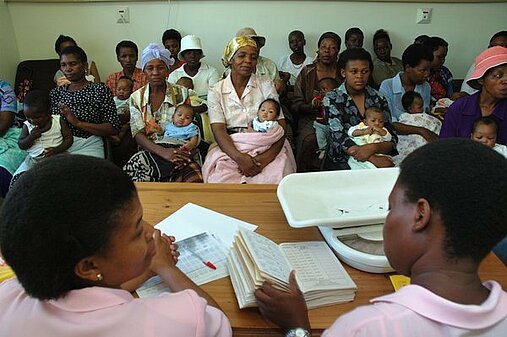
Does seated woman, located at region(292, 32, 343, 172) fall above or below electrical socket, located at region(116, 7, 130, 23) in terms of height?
below

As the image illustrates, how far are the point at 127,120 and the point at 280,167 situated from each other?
4.14ft

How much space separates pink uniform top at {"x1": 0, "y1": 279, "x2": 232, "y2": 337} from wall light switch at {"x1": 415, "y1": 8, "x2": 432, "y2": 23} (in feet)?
13.1

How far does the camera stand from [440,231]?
770 mm

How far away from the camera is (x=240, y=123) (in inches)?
101

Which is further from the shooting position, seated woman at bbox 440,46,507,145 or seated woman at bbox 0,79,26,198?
seated woman at bbox 0,79,26,198

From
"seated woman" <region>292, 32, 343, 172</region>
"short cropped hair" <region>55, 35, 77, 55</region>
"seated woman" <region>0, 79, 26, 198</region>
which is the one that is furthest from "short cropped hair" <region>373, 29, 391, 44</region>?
"seated woman" <region>0, 79, 26, 198</region>

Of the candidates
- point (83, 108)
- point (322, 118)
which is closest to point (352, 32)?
point (322, 118)

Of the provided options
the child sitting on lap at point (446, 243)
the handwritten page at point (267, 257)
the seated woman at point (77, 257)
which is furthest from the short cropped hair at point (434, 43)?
the seated woman at point (77, 257)

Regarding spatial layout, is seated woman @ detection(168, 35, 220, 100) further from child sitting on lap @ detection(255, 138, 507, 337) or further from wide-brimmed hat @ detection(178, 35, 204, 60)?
child sitting on lap @ detection(255, 138, 507, 337)

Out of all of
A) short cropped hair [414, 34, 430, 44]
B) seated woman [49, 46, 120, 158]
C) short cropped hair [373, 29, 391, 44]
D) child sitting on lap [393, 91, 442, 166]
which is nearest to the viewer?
seated woman [49, 46, 120, 158]

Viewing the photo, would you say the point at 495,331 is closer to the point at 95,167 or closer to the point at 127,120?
the point at 95,167

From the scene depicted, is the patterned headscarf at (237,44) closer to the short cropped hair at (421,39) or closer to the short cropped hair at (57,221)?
the short cropped hair at (57,221)

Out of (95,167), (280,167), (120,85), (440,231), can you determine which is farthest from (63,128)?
(440,231)

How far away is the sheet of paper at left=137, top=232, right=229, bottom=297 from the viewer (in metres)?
1.12
